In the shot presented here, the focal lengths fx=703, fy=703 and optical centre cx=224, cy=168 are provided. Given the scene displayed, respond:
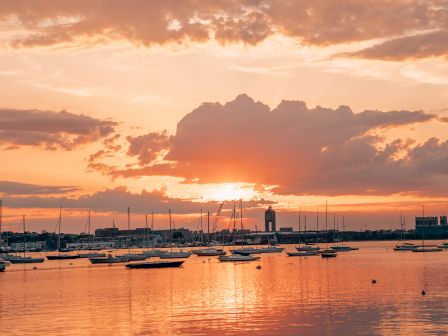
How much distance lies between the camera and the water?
2512 inches

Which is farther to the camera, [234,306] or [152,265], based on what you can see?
[152,265]

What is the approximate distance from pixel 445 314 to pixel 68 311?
138 ft

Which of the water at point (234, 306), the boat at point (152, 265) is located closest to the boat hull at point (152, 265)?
the boat at point (152, 265)

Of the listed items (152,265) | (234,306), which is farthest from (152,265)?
(234,306)

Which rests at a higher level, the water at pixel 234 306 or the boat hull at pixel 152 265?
the boat hull at pixel 152 265

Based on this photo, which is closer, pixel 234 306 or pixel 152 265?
pixel 234 306

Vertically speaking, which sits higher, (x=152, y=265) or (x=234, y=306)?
(x=152, y=265)

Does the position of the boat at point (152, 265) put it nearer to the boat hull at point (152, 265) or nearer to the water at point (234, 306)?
the boat hull at point (152, 265)

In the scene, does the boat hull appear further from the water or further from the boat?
the water

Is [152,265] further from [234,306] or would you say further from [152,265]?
[234,306]

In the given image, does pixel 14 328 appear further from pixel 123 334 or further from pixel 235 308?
pixel 235 308

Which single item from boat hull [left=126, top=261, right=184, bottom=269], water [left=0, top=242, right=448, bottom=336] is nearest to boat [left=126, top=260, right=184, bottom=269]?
boat hull [left=126, top=261, right=184, bottom=269]

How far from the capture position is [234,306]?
82.6m

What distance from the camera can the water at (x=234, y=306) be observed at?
2512 inches
